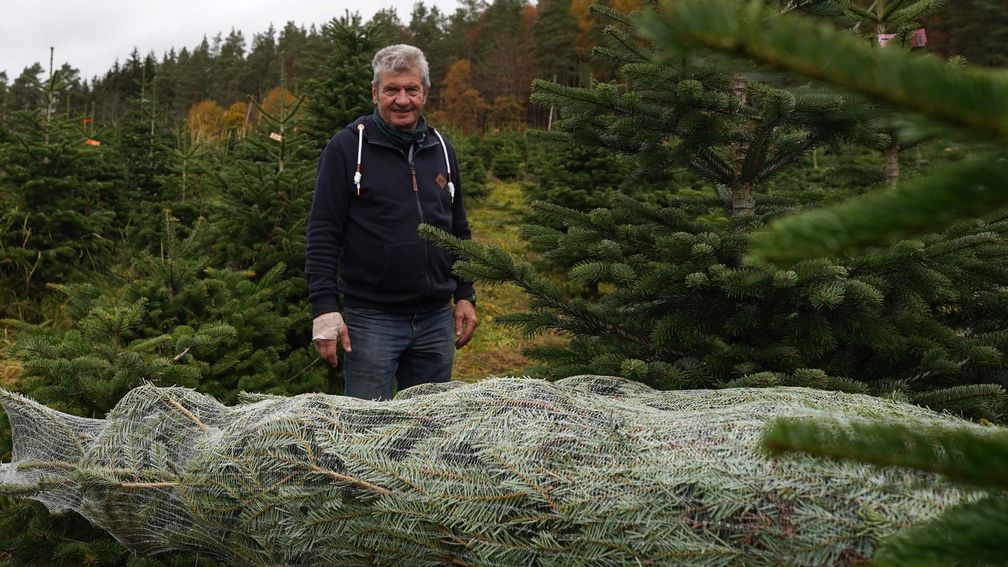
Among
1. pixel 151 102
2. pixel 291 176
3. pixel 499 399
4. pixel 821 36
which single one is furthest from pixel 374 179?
pixel 151 102

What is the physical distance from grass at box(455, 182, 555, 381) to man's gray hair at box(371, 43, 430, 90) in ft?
3.12

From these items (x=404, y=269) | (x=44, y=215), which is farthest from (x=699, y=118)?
(x=44, y=215)

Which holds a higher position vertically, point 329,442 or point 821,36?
point 821,36

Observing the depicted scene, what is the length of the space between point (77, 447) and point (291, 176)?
3350 mm

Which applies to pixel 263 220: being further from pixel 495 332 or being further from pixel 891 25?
pixel 891 25

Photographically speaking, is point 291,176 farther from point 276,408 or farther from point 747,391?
point 747,391

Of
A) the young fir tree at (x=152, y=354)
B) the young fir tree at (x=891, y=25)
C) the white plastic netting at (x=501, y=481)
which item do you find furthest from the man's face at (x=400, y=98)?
the young fir tree at (x=891, y=25)

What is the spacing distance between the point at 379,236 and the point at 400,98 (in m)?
0.68

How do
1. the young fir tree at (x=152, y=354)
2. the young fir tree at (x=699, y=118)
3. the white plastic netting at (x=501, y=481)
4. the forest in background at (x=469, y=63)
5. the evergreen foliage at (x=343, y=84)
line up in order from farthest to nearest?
the forest in background at (x=469, y=63), the evergreen foliage at (x=343, y=84), the young fir tree at (x=152, y=354), the young fir tree at (x=699, y=118), the white plastic netting at (x=501, y=481)

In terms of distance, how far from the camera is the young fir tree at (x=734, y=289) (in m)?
2.29

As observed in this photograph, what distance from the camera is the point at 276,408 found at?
2031 mm

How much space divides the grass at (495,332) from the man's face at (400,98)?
0.79 metres

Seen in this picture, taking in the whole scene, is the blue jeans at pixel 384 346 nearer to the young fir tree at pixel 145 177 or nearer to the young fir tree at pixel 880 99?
the young fir tree at pixel 880 99

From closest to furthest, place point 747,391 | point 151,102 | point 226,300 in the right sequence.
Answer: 1. point 747,391
2. point 226,300
3. point 151,102
